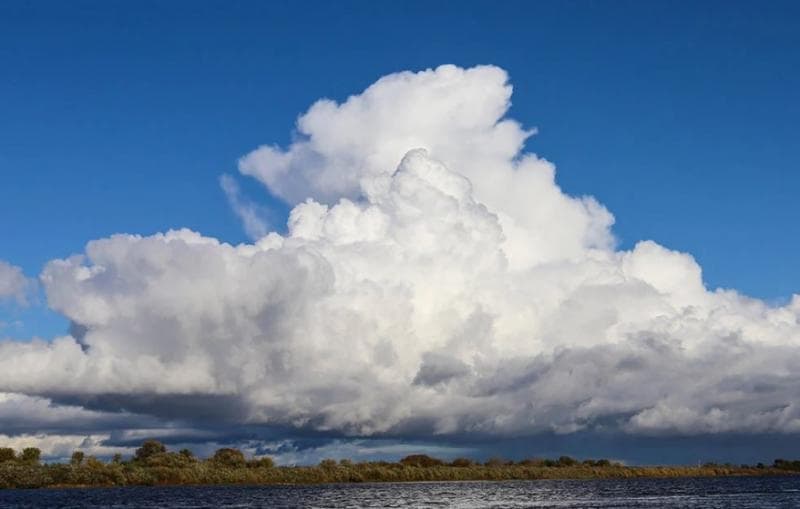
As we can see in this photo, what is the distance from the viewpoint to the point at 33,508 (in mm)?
140625

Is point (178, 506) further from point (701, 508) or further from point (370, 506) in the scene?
point (701, 508)

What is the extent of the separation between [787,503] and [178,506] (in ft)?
337

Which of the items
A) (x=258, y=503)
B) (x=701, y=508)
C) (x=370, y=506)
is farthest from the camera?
(x=258, y=503)

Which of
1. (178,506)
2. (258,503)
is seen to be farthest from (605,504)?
(178,506)

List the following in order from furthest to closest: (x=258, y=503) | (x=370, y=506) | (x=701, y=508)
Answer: (x=258, y=503) < (x=370, y=506) < (x=701, y=508)

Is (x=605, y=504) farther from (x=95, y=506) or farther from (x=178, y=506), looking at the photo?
(x=95, y=506)

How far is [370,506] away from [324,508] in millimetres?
9160

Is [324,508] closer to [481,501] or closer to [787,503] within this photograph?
[481,501]

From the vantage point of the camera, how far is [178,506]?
486ft

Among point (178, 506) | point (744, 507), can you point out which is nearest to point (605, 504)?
point (744, 507)

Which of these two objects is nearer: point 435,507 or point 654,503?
point 435,507

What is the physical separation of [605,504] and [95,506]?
85.4 m

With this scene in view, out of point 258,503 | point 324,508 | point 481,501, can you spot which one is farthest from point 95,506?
point 481,501

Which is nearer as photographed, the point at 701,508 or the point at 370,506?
the point at 701,508
